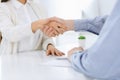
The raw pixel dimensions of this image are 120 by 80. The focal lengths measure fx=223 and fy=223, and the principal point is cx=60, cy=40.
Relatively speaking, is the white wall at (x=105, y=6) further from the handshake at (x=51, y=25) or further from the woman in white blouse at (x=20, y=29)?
the handshake at (x=51, y=25)

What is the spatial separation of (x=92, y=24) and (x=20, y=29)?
0.54m

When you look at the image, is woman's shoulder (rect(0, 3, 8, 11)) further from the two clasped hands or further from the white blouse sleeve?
the two clasped hands

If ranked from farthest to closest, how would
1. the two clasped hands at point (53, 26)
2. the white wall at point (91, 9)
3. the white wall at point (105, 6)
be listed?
the white wall at point (91, 9) → the white wall at point (105, 6) → the two clasped hands at point (53, 26)

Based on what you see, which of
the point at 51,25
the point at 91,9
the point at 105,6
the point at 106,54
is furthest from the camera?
the point at 91,9

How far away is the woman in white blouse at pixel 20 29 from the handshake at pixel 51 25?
64 millimetres

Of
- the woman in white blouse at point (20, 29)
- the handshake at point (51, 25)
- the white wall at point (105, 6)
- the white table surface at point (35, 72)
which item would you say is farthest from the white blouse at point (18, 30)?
the white wall at point (105, 6)

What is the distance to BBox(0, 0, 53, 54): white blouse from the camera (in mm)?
1645

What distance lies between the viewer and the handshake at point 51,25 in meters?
1.52

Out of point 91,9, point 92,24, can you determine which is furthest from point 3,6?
point 91,9

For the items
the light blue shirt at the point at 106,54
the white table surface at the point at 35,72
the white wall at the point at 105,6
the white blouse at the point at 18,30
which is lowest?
the white table surface at the point at 35,72

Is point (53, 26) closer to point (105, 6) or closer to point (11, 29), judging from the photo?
point (11, 29)

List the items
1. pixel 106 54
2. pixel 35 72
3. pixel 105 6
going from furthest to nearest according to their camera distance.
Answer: pixel 105 6
pixel 35 72
pixel 106 54

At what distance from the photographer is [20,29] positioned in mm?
1603

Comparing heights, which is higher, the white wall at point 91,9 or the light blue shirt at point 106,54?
the white wall at point 91,9
